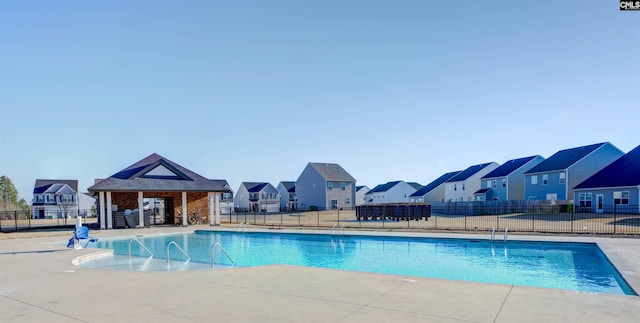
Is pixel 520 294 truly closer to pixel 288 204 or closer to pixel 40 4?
pixel 40 4

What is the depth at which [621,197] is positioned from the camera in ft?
95.3

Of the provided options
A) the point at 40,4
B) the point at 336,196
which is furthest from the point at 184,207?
the point at 336,196

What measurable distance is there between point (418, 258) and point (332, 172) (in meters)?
44.0

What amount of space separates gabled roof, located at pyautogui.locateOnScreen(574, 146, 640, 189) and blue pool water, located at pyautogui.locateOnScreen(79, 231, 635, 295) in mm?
20027

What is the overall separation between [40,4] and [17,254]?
27.1 ft

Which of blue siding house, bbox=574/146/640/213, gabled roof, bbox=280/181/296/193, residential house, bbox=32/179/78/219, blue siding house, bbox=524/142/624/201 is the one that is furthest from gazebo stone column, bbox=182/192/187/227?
gabled roof, bbox=280/181/296/193

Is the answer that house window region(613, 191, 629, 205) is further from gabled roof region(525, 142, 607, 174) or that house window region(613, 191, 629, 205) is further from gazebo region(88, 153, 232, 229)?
gazebo region(88, 153, 232, 229)

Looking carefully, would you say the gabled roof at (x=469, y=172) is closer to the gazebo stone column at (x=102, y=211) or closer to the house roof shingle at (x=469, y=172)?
the house roof shingle at (x=469, y=172)

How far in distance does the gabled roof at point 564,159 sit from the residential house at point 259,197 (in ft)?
132

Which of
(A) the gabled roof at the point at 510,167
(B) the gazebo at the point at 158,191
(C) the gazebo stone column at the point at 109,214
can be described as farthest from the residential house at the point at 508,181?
(C) the gazebo stone column at the point at 109,214

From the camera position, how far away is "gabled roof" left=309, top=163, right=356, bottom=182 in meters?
55.6

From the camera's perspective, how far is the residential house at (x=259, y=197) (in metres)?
64.6

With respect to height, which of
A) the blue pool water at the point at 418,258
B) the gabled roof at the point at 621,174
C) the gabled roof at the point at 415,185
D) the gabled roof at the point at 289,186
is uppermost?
the gabled roof at the point at 621,174

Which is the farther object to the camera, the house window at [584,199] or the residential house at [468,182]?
the residential house at [468,182]
